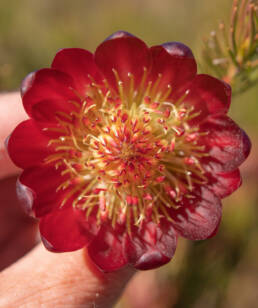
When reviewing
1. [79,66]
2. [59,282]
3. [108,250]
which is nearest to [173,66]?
[79,66]

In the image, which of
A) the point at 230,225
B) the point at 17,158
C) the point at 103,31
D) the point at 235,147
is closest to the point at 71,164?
the point at 17,158

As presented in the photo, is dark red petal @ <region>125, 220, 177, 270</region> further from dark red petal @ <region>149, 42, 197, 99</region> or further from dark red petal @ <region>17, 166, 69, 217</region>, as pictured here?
dark red petal @ <region>149, 42, 197, 99</region>

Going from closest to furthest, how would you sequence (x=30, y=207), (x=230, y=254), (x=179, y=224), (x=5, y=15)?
(x=30, y=207) → (x=179, y=224) → (x=230, y=254) → (x=5, y=15)

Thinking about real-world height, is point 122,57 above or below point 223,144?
above

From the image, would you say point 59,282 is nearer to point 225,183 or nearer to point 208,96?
point 225,183

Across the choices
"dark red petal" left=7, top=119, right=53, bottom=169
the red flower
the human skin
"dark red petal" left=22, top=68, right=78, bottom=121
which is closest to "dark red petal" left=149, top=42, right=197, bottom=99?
the red flower

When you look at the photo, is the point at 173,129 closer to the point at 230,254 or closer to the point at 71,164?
the point at 71,164
